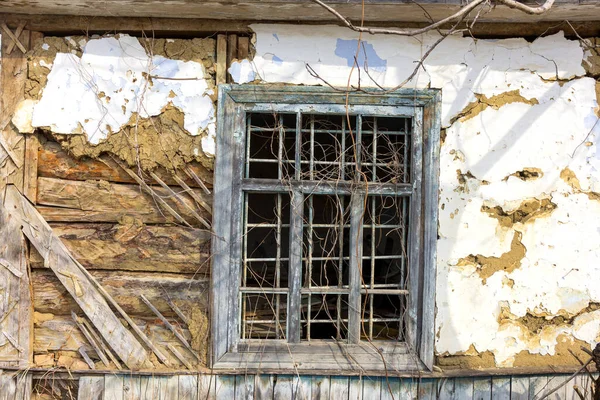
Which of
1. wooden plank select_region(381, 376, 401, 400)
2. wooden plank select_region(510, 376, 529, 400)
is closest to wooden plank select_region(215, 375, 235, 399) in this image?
wooden plank select_region(381, 376, 401, 400)

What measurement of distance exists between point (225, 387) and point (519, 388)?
182cm

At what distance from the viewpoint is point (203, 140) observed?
3.44 metres

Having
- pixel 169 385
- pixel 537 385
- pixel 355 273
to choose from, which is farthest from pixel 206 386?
pixel 537 385

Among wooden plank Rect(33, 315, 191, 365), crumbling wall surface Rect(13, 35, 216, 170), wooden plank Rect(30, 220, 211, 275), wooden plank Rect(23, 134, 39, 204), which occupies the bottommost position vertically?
wooden plank Rect(33, 315, 191, 365)

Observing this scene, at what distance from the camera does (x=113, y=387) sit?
11.4 feet

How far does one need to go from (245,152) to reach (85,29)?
48.2 inches

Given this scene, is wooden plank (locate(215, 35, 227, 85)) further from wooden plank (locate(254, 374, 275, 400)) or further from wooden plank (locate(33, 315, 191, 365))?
wooden plank (locate(254, 374, 275, 400))

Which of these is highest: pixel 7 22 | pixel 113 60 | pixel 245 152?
pixel 7 22

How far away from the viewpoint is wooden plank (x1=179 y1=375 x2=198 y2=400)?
3.47m

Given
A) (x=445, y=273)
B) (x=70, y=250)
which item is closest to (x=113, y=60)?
(x=70, y=250)

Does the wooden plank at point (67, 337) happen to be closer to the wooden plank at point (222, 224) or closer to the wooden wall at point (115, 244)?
the wooden wall at point (115, 244)

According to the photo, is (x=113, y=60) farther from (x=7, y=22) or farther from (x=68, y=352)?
(x=68, y=352)

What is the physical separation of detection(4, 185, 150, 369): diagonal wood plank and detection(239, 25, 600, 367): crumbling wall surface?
1910 mm

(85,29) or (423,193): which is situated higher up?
(85,29)
